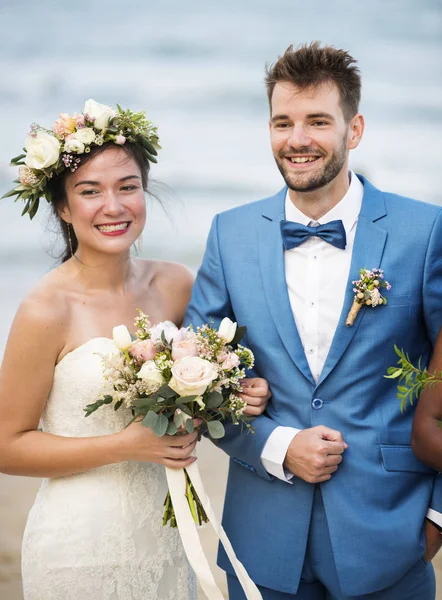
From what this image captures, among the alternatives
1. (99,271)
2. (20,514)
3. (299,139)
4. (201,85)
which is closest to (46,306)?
(99,271)

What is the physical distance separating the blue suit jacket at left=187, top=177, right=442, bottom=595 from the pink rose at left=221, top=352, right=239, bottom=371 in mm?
236

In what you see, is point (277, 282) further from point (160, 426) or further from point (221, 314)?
point (160, 426)

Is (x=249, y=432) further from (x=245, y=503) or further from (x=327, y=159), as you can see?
(x=327, y=159)

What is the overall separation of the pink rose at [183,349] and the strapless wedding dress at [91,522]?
0.43 metres

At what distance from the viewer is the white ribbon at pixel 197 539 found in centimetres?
286

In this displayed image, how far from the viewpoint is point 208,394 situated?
2723mm

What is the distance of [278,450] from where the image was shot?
289 centimetres

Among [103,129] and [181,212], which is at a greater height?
[181,212]

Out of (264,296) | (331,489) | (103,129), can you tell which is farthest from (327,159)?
(331,489)

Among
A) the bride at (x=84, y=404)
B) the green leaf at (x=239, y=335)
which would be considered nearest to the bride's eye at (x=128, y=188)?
the bride at (x=84, y=404)

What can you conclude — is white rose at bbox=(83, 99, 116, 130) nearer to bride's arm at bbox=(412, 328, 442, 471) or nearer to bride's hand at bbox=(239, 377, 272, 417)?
bride's hand at bbox=(239, 377, 272, 417)

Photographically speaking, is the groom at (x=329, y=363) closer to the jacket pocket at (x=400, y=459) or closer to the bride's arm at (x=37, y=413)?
the jacket pocket at (x=400, y=459)

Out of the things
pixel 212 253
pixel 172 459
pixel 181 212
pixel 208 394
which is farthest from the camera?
pixel 181 212

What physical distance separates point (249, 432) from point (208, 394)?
1.03 feet
